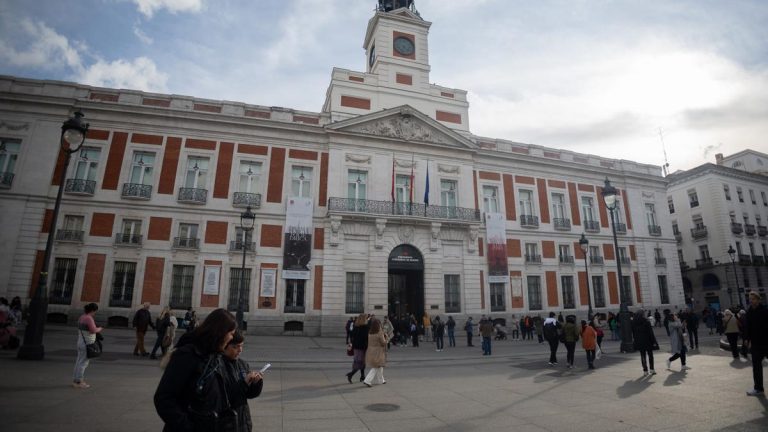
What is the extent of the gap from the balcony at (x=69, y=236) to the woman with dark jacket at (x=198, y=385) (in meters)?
24.2

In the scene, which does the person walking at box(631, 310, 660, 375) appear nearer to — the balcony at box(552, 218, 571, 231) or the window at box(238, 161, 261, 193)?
the window at box(238, 161, 261, 193)

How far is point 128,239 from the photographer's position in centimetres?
2225

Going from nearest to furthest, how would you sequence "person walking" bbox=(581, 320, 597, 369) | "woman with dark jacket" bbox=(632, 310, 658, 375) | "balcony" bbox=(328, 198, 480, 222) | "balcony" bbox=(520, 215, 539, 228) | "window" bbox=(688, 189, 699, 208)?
"woman with dark jacket" bbox=(632, 310, 658, 375)
"person walking" bbox=(581, 320, 597, 369)
"balcony" bbox=(328, 198, 480, 222)
"balcony" bbox=(520, 215, 539, 228)
"window" bbox=(688, 189, 699, 208)

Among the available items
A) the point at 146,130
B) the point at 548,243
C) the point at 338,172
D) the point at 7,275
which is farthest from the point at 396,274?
the point at 7,275

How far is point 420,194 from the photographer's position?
27312 millimetres

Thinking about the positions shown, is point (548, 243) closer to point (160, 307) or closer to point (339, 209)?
point (339, 209)

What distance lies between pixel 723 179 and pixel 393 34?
38.7 metres

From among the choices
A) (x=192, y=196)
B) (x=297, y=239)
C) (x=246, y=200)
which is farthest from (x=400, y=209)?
(x=192, y=196)

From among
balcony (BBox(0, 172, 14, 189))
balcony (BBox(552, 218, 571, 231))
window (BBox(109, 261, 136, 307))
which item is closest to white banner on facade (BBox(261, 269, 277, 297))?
window (BBox(109, 261, 136, 307))

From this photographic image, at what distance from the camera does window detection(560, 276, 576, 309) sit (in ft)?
97.3

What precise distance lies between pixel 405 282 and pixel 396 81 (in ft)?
50.3

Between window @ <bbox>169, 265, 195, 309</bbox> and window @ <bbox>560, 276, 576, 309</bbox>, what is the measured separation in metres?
26.1

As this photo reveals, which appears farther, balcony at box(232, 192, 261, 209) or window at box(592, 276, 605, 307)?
window at box(592, 276, 605, 307)

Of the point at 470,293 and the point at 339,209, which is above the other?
the point at 339,209
